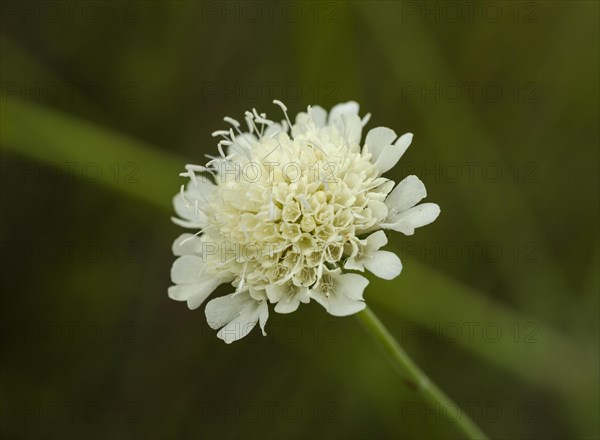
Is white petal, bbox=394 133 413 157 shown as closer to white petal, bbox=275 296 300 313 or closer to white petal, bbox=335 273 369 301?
white petal, bbox=335 273 369 301

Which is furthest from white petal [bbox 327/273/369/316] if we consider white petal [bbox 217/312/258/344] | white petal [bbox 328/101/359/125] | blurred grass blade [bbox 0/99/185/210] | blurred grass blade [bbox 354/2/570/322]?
blurred grass blade [bbox 354/2/570/322]

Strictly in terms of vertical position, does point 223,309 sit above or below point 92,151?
below

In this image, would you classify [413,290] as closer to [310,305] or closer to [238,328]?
[310,305]

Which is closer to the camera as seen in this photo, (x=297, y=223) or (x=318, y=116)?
(x=297, y=223)

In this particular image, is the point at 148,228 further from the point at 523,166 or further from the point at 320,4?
the point at 523,166

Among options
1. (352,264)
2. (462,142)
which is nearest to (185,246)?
(352,264)

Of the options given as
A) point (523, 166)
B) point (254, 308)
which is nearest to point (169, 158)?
point (254, 308)
